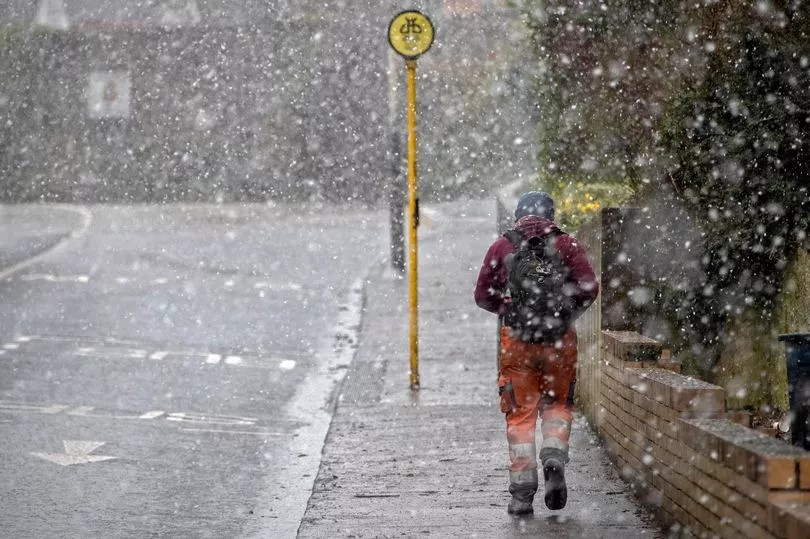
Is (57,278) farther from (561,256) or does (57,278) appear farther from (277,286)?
(561,256)

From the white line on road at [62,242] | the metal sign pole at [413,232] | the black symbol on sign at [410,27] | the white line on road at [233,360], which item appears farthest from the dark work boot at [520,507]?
the white line on road at [62,242]

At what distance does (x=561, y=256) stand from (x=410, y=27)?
16.5ft

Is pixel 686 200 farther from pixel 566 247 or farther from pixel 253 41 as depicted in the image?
pixel 253 41

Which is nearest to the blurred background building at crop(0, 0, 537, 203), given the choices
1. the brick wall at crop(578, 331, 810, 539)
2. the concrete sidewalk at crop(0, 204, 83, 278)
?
the concrete sidewalk at crop(0, 204, 83, 278)

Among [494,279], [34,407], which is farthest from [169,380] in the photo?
[494,279]

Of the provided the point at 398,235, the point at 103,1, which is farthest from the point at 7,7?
the point at 398,235

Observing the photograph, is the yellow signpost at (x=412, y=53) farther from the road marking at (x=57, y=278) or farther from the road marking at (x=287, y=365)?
the road marking at (x=57, y=278)

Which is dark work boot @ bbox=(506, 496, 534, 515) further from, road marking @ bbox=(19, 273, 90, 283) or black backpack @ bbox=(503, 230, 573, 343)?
road marking @ bbox=(19, 273, 90, 283)

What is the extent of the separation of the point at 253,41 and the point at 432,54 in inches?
215

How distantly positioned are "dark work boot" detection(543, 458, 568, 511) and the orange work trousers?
0.29 feet

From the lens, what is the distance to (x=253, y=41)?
4275 cm

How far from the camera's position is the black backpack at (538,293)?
7164 millimetres

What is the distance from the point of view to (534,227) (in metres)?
7.30

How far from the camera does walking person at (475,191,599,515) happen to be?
23.5 ft
